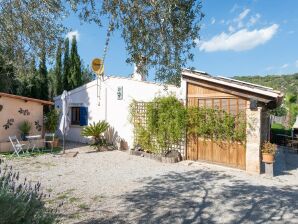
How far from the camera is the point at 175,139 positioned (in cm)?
1418

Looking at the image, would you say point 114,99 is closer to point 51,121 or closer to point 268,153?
point 51,121

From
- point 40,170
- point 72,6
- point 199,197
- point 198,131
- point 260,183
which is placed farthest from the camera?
point 198,131

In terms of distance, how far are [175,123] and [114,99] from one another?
5.24 metres

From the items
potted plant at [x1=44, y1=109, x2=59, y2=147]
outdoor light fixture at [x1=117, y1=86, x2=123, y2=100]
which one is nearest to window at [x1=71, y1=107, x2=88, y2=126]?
potted plant at [x1=44, y1=109, x2=59, y2=147]

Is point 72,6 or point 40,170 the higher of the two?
point 72,6

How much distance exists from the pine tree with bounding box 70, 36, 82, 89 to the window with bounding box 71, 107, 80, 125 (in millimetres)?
6356

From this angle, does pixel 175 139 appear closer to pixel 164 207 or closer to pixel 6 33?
pixel 164 207

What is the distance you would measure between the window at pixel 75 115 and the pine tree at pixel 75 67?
Answer: 6.36 metres

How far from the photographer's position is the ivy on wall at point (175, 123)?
1250cm

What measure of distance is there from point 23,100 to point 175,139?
8583 millimetres

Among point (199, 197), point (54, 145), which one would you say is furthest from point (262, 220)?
point (54, 145)

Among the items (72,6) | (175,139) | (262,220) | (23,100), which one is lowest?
(262,220)

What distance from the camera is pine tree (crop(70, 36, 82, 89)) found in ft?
86.8

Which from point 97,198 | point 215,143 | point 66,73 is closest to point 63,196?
point 97,198
